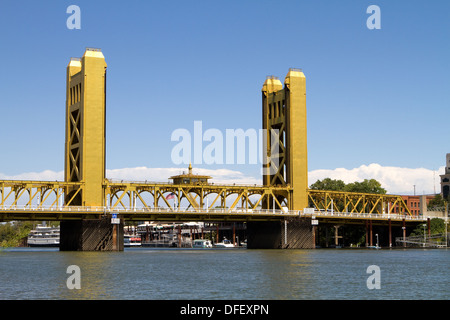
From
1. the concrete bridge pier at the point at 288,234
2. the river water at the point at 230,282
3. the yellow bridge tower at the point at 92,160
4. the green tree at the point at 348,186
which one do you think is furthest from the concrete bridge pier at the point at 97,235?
the green tree at the point at 348,186

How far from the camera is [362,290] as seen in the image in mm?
52438

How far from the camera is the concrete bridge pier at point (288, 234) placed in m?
133

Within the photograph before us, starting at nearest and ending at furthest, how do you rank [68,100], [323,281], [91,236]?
[323,281], [91,236], [68,100]

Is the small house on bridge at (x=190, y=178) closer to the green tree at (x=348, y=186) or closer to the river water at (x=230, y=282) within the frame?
the green tree at (x=348, y=186)

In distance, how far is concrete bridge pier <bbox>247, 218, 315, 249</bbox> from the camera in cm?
13338

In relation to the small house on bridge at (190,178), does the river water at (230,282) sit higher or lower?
lower

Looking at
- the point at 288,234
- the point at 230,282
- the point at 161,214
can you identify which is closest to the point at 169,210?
the point at 161,214

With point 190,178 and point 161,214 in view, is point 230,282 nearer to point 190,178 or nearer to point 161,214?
point 161,214

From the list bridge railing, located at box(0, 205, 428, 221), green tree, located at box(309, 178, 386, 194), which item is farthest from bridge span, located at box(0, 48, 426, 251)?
green tree, located at box(309, 178, 386, 194)
